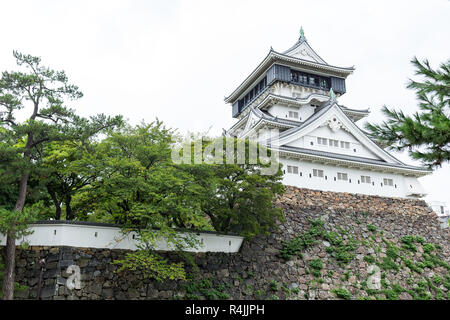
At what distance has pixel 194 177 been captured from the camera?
1304 centimetres

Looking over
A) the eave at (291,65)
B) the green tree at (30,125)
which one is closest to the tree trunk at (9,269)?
the green tree at (30,125)

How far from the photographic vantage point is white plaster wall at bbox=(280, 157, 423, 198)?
1859 cm

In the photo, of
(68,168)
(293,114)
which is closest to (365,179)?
(293,114)

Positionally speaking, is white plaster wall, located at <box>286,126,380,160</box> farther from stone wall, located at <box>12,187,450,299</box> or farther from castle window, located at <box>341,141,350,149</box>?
stone wall, located at <box>12,187,450,299</box>

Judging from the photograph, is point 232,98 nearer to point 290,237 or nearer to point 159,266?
point 290,237

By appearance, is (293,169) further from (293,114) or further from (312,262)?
(293,114)

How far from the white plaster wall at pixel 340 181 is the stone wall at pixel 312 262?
1.38ft

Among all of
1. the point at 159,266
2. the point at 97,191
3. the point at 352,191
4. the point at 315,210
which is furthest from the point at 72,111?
the point at 352,191

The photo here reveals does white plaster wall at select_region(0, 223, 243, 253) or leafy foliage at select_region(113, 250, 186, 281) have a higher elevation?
white plaster wall at select_region(0, 223, 243, 253)

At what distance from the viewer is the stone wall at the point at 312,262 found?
11.6 m

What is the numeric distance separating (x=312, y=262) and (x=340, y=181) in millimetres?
5678

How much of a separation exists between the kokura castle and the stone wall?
0.92 meters

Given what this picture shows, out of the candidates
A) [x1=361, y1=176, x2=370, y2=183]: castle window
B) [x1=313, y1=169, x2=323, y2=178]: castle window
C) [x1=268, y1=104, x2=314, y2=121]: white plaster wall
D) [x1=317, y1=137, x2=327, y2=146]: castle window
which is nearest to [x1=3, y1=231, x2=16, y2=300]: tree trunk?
[x1=313, y1=169, x2=323, y2=178]: castle window

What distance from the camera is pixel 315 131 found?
20469 millimetres
